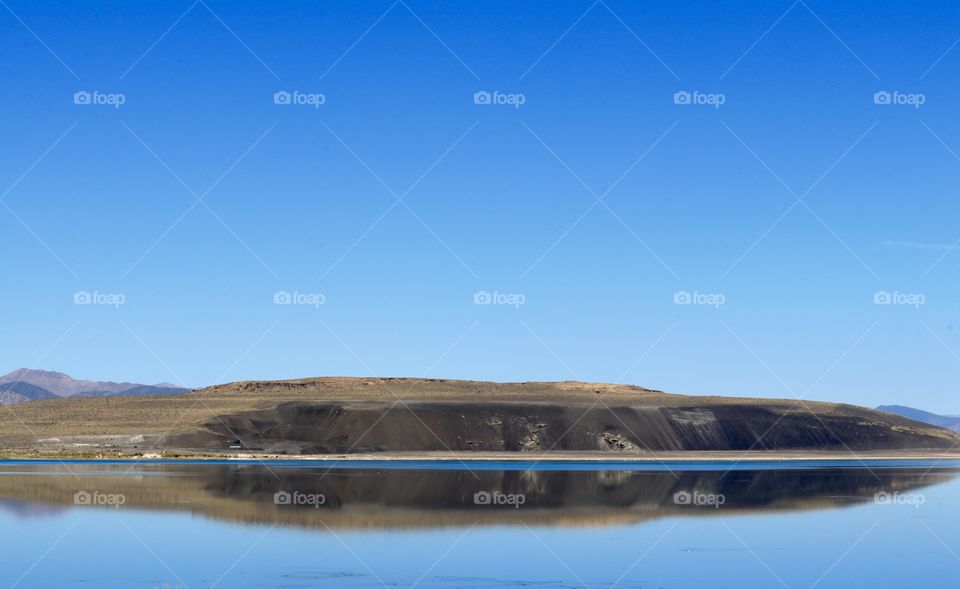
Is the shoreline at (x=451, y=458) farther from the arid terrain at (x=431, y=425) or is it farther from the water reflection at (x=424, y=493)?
the water reflection at (x=424, y=493)

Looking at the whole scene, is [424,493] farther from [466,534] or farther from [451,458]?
[451,458]

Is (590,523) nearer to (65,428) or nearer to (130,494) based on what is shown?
(130,494)

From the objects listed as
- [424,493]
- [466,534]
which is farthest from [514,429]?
[466,534]

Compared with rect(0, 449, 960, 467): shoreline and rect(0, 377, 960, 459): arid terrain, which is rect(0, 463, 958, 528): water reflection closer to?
rect(0, 449, 960, 467): shoreline

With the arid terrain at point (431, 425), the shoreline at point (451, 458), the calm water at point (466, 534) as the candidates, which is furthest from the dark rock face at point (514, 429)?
the calm water at point (466, 534)

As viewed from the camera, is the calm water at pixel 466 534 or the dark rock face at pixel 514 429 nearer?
the calm water at pixel 466 534

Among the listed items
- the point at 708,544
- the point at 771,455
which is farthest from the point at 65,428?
the point at 708,544
